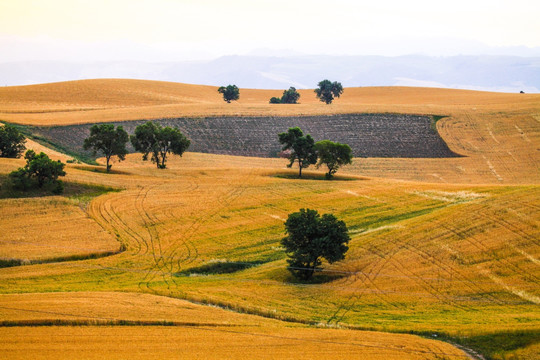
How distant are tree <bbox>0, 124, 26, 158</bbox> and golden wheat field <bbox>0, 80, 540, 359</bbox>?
33.4 feet

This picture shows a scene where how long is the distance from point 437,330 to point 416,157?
66.7 m

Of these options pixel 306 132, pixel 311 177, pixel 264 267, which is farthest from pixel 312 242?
pixel 306 132

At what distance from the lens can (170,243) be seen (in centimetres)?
4838

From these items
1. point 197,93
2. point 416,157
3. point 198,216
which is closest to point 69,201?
point 198,216

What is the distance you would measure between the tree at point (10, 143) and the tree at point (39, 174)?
15.2m

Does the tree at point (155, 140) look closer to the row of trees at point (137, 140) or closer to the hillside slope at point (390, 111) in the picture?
the row of trees at point (137, 140)

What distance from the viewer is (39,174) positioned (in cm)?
6025

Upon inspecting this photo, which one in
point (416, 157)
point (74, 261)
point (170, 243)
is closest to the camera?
point (74, 261)

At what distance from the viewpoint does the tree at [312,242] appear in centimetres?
4281

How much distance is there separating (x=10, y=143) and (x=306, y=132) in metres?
52.0

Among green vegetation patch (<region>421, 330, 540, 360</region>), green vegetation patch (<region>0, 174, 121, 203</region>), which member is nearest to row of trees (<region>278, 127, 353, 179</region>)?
green vegetation patch (<region>0, 174, 121, 203</region>)

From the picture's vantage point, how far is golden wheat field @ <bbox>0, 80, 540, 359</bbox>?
1097 inches

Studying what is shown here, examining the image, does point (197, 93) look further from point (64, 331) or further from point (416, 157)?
point (64, 331)

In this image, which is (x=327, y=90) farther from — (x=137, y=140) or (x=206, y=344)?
(x=206, y=344)
